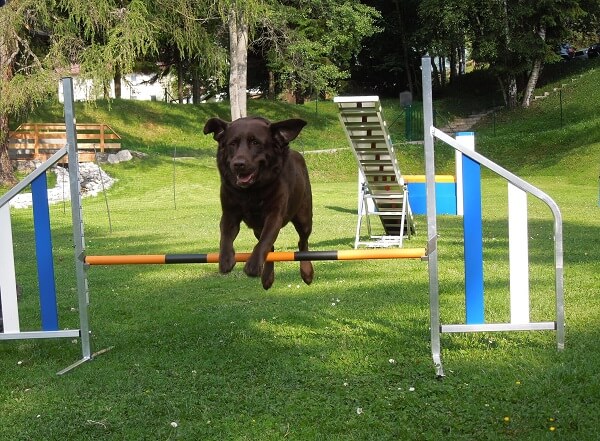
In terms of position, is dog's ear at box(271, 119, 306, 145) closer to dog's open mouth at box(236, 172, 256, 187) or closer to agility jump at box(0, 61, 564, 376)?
dog's open mouth at box(236, 172, 256, 187)

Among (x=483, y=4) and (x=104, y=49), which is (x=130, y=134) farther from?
(x=483, y=4)

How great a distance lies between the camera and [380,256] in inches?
227

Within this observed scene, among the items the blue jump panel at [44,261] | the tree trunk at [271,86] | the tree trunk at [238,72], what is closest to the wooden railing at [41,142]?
the tree trunk at [238,72]

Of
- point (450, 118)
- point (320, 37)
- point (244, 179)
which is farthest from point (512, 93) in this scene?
point (244, 179)

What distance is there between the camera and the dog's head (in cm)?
538

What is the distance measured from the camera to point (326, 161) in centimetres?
3381

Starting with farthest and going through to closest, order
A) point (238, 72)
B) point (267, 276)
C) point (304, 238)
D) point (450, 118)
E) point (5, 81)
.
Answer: point (450, 118), point (238, 72), point (5, 81), point (304, 238), point (267, 276)

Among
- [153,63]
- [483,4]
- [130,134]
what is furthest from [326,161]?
[153,63]

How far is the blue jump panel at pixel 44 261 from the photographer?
6.12m

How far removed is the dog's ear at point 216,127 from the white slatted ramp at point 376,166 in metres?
Result: 5.10

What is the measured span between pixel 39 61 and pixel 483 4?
26.2 metres

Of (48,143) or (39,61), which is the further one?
(48,143)

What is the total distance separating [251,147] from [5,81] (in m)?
22.4

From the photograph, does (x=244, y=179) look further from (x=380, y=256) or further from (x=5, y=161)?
(x=5, y=161)
